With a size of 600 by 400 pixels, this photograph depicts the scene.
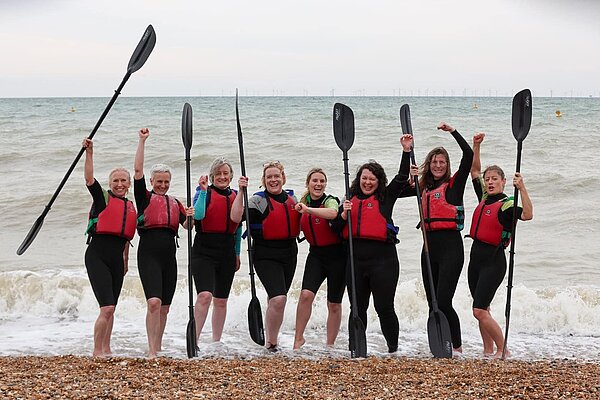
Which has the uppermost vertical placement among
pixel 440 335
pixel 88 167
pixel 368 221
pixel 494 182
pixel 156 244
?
pixel 88 167

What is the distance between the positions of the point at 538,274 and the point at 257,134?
1190 cm

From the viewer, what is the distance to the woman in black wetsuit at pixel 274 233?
532 cm

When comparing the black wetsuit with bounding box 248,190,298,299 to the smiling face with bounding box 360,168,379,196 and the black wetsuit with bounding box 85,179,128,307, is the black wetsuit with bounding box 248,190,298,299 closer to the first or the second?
the smiling face with bounding box 360,168,379,196

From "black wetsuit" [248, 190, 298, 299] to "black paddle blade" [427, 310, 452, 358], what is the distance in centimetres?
110

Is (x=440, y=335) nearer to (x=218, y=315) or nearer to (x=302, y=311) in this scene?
(x=302, y=311)

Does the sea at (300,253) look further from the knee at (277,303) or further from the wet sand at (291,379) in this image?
the wet sand at (291,379)

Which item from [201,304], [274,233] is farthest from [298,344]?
[274,233]

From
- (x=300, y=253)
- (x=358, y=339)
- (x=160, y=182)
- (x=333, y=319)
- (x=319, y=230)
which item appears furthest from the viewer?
(x=300, y=253)

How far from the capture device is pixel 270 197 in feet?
17.7

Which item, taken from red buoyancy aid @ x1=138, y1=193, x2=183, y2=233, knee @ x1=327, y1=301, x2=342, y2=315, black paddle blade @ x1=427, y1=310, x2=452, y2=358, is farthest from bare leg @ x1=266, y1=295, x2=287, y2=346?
black paddle blade @ x1=427, y1=310, x2=452, y2=358

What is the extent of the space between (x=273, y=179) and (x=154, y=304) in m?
1.24

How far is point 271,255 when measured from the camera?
5.37 metres

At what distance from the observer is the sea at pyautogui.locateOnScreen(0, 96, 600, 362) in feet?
20.6

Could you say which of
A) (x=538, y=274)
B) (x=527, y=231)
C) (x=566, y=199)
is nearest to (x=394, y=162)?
(x=566, y=199)
